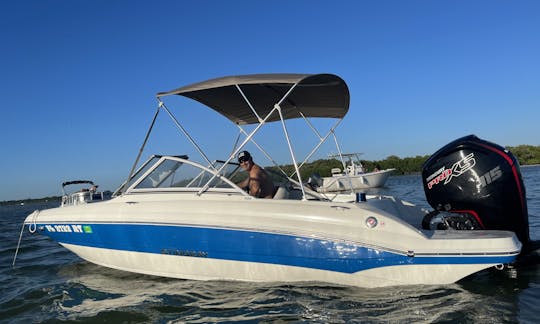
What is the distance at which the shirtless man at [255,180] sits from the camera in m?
5.54

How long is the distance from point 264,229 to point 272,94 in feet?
7.81

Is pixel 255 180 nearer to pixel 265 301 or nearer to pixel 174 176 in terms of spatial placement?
pixel 174 176

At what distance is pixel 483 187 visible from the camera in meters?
4.64

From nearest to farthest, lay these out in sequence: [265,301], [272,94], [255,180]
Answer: [265,301]
[255,180]
[272,94]

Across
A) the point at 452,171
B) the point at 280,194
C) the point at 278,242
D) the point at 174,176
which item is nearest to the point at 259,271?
the point at 278,242

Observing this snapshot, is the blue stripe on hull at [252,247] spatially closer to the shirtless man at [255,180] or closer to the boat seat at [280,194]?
the boat seat at [280,194]

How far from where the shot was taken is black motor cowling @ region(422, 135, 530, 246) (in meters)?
4.59

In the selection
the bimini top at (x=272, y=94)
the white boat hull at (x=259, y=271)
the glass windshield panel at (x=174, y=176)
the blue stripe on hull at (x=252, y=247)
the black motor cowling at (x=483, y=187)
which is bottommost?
the white boat hull at (x=259, y=271)

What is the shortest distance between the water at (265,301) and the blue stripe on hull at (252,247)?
0.29 metres

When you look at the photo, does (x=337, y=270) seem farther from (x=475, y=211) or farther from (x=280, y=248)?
(x=475, y=211)

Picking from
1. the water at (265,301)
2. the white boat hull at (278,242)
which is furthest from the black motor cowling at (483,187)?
the water at (265,301)

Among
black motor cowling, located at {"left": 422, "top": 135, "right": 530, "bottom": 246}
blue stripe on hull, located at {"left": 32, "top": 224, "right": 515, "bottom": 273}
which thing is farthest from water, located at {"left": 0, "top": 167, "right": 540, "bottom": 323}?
black motor cowling, located at {"left": 422, "top": 135, "right": 530, "bottom": 246}

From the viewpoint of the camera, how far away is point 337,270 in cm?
444

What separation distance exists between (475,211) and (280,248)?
228 centimetres
